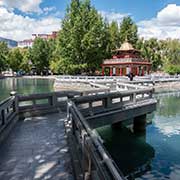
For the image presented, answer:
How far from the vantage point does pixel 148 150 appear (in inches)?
455

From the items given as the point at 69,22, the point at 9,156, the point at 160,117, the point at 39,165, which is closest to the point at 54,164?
the point at 39,165

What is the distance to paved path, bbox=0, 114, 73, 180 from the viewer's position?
509cm

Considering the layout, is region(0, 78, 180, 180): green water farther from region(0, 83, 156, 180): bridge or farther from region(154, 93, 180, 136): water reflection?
region(0, 83, 156, 180): bridge

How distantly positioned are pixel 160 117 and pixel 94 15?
113 feet

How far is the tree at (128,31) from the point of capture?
2352 inches

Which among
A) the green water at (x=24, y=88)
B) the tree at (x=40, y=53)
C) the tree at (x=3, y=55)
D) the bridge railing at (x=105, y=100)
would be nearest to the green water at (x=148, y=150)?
the bridge railing at (x=105, y=100)

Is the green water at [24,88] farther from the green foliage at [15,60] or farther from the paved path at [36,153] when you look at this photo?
the green foliage at [15,60]

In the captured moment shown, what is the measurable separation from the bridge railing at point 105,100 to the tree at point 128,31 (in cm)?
4737

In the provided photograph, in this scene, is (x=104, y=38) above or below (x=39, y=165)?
above

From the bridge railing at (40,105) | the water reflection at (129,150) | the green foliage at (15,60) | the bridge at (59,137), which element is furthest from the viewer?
the green foliage at (15,60)

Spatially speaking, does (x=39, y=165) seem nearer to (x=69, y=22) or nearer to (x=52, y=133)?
(x=52, y=133)

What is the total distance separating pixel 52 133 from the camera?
7949 mm

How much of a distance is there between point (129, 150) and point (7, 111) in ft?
18.9

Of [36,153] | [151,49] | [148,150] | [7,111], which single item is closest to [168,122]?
[148,150]
